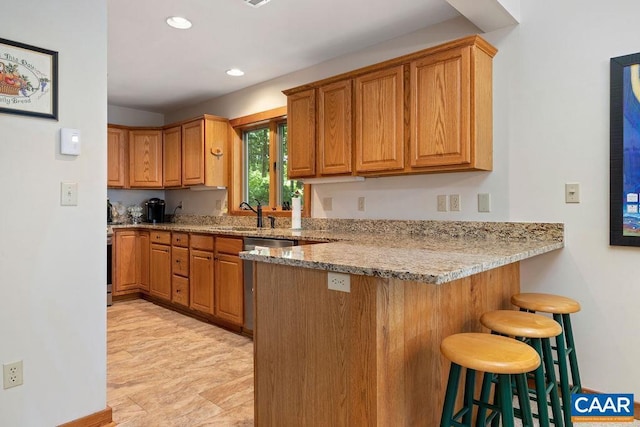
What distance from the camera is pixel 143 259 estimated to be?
4820 millimetres

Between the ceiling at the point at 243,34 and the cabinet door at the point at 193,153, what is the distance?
55cm

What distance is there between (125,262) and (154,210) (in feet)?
2.90

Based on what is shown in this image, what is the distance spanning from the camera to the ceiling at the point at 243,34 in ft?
8.64

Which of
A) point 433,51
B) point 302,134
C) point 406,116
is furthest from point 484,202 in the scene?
point 302,134

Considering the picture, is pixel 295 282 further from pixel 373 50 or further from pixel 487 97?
pixel 373 50

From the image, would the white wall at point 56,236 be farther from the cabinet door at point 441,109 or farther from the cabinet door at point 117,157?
the cabinet door at point 117,157

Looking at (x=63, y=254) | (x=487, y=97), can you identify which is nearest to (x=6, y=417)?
(x=63, y=254)

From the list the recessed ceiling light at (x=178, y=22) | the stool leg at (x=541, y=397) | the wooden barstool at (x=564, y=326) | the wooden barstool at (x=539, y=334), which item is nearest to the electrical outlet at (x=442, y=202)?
the wooden barstool at (x=564, y=326)

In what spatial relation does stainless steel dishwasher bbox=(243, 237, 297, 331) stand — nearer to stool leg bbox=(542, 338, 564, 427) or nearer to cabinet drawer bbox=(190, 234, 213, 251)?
cabinet drawer bbox=(190, 234, 213, 251)

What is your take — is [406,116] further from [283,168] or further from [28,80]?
[28,80]

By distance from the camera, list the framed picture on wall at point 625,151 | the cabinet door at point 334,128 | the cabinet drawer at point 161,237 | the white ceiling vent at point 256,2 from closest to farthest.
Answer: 1. the framed picture on wall at point 625,151
2. the white ceiling vent at point 256,2
3. the cabinet door at point 334,128
4. the cabinet drawer at point 161,237

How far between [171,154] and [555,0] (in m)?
4.25

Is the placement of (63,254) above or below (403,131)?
below

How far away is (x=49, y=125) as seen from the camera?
184 centimetres
